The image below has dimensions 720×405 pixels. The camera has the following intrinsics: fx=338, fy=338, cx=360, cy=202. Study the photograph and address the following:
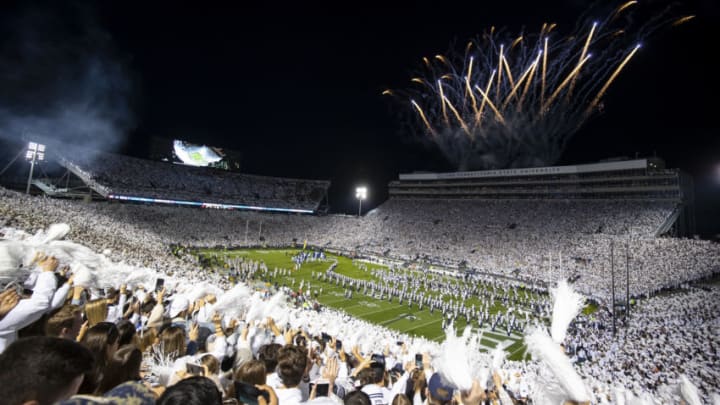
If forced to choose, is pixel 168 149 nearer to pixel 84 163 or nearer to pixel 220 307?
pixel 84 163

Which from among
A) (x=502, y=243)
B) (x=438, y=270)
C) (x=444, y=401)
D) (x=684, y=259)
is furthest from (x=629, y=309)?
(x=444, y=401)

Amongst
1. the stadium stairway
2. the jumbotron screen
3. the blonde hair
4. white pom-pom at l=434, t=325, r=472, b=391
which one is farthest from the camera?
the jumbotron screen

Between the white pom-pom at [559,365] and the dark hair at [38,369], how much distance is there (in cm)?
244

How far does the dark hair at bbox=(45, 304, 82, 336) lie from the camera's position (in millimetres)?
2215

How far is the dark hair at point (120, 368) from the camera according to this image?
1854 millimetres

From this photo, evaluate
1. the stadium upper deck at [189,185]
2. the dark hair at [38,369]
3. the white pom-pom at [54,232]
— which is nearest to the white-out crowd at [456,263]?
the white pom-pom at [54,232]

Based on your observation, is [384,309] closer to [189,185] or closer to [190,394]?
[190,394]

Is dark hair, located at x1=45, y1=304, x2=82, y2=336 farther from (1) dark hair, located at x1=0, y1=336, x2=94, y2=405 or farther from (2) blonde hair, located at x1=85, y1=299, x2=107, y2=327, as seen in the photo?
(1) dark hair, located at x1=0, y1=336, x2=94, y2=405

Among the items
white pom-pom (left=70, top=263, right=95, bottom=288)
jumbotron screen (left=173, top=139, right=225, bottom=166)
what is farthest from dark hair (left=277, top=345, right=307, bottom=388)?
jumbotron screen (left=173, top=139, right=225, bottom=166)

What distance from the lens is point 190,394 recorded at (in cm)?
125

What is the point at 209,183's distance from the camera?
4894 cm

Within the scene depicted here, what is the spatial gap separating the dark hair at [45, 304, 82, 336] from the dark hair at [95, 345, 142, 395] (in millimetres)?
587

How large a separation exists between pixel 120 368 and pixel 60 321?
73cm

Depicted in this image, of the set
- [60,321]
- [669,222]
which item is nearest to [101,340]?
[60,321]
